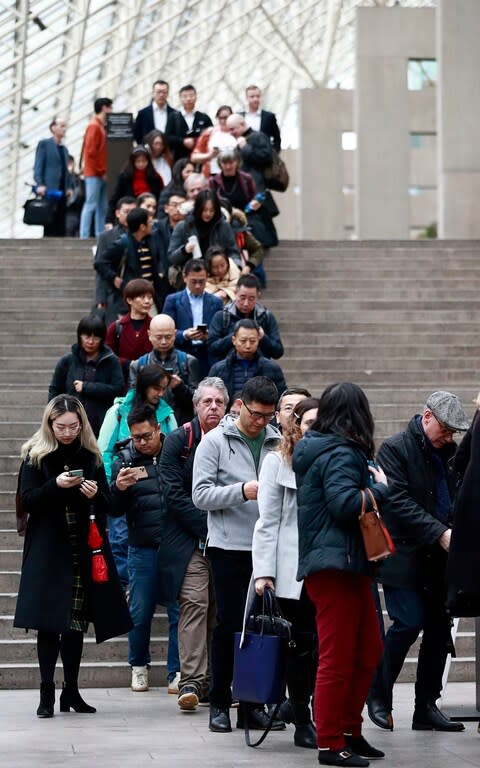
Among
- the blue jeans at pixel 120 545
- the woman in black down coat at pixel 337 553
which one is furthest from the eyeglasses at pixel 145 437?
the woman in black down coat at pixel 337 553

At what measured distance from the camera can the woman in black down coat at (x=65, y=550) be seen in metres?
8.91

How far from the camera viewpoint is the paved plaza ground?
24.4 ft

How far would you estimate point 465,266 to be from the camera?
19.5m

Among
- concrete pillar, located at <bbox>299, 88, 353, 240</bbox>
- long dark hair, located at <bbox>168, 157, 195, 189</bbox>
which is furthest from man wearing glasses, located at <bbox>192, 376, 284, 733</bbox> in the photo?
concrete pillar, located at <bbox>299, 88, 353, 240</bbox>

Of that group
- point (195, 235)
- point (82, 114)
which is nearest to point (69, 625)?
point (195, 235)

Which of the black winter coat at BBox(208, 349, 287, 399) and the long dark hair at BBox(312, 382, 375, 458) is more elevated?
the black winter coat at BBox(208, 349, 287, 399)

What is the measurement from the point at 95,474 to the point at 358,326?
8.40 m

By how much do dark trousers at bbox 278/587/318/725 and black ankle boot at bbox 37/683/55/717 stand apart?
153cm

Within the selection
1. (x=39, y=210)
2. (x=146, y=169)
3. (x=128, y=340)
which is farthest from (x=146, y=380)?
(x=39, y=210)

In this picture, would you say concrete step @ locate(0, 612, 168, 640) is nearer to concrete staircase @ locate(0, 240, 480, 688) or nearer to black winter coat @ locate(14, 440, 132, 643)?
concrete staircase @ locate(0, 240, 480, 688)

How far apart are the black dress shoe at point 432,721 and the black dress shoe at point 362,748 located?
3.04 feet

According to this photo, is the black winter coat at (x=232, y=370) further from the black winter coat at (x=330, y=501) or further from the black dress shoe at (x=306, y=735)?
the black winter coat at (x=330, y=501)

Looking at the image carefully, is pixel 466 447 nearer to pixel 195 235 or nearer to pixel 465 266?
Result: pixel 195 235

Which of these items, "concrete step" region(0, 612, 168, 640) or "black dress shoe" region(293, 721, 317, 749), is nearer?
"black dress shoe" region(293, 721, 317, 749)
